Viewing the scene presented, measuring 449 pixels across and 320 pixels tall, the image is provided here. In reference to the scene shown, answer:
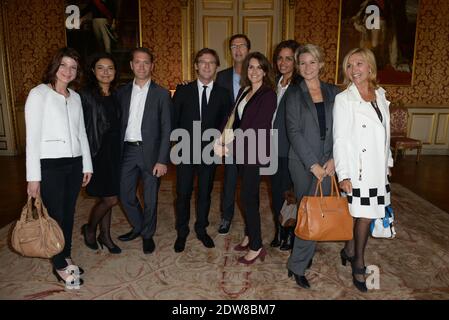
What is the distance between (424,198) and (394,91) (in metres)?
3.31

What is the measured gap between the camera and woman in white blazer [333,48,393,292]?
92.4 inches

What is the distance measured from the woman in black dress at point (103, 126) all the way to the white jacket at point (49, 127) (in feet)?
0.58

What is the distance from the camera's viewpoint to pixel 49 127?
240 cm

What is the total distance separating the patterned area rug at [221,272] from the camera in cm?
256

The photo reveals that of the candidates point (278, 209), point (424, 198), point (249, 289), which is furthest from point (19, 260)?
point (424, 198)

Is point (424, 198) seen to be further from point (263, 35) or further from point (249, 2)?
point (249, 2)

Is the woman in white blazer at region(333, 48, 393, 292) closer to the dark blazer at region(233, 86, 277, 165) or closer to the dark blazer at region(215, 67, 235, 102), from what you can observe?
the dark blazer at region(233, 86, 277, 165)

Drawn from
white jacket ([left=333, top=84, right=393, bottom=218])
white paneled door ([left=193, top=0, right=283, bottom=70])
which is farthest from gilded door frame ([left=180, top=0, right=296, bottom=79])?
white jacket ([left=333, top=84, right=393, bottom=218])

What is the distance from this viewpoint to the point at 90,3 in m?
7.09

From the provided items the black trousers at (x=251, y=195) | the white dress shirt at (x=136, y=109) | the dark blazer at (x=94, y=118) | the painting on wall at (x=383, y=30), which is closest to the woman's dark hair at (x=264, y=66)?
the black trousers at (x=251, y=195)

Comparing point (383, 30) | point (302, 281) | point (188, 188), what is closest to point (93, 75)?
point (188, 188)

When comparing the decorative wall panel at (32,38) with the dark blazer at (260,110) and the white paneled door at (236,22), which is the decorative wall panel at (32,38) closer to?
the white paneled door at (236,22)
